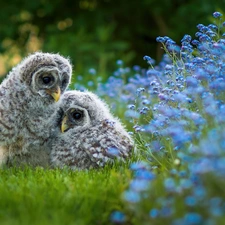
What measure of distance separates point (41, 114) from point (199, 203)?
2274mm

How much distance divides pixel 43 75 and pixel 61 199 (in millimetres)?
1560

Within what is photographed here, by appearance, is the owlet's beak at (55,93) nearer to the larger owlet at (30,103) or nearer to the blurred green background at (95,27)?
the larger owlet at (30,103)

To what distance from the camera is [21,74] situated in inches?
183

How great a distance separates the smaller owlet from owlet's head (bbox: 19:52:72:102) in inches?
5.9

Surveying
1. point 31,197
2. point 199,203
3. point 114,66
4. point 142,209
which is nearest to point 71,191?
point 31,197

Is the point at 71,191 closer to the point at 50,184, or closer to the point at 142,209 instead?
the point at 50,184

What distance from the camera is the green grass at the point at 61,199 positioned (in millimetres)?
3059

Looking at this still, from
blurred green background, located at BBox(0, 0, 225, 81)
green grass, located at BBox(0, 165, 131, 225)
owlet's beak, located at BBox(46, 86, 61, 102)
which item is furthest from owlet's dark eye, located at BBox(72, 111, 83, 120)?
blurred green background, located at BBox(0, 0, 225, 81)

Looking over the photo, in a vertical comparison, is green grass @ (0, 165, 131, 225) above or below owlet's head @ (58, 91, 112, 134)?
below

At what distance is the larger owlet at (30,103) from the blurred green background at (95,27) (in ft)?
13.8

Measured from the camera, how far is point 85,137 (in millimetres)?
4586

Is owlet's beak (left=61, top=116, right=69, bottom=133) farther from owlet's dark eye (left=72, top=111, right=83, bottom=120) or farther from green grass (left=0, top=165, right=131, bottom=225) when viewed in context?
green grass (left=0, top=165, right=131, bottom=225)

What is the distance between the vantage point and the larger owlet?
4.59 m

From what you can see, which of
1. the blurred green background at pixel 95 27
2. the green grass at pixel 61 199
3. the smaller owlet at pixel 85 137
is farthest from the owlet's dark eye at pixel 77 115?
the blurred green background at pixel 95 27
